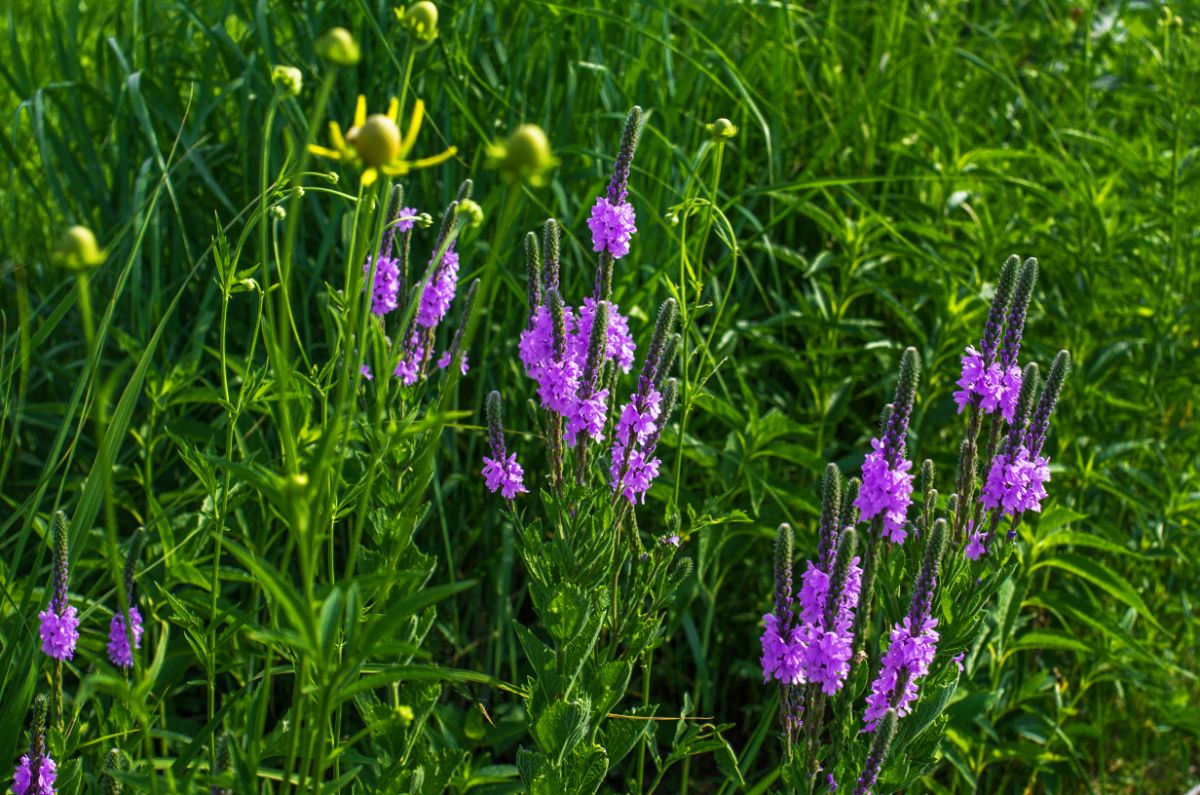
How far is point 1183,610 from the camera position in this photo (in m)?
2.81

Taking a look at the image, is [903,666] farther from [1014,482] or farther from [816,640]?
[1014,482]

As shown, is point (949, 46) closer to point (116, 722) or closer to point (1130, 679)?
point (1130, 679)

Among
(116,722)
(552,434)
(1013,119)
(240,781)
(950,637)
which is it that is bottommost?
(116,722)

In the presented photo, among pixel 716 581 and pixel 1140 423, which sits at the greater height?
pixel 1140 423

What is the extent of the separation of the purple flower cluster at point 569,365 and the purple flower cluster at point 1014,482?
1.76 ft

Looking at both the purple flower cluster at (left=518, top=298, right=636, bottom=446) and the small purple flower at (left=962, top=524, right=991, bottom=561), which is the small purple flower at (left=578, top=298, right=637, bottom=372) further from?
the small purple flower at (left=962, top=524, right=991, bottom=561)

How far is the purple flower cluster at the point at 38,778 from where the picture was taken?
162 centimetres

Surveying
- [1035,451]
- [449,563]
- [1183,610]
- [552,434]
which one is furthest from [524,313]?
[1183,610]

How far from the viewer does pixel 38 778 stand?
1.62 m

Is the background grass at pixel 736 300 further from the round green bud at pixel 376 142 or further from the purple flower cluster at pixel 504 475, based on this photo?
the round green bud at pixel 376 142

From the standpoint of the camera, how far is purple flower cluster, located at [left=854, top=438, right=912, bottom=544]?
5.62 feet

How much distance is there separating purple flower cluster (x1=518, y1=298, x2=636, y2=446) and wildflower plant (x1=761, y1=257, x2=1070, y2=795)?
31 centimetres

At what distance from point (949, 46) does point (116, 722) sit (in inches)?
105

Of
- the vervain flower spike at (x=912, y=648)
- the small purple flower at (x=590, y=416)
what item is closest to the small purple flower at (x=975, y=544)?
the vervain flower spike at (x=912, y=648)
